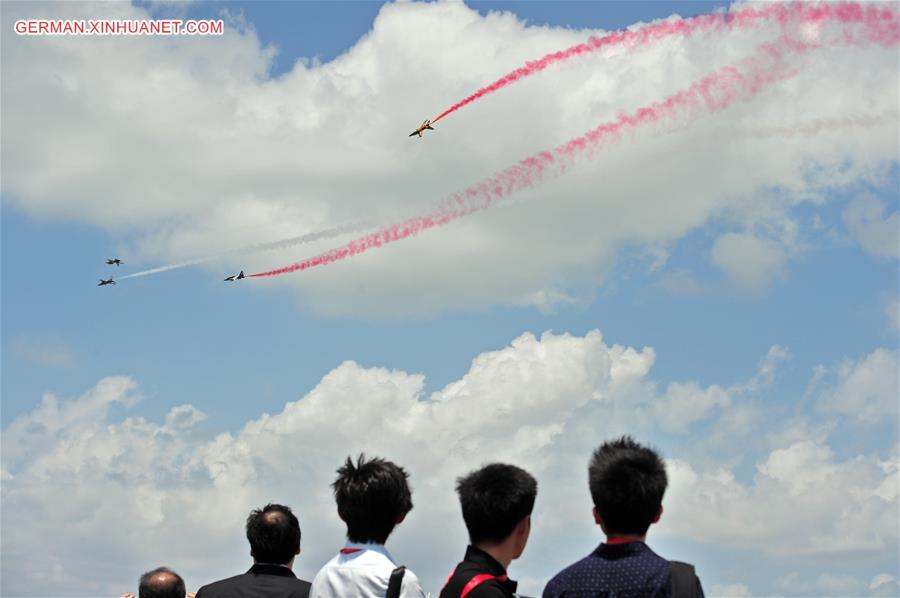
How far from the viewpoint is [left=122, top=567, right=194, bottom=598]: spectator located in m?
19.1

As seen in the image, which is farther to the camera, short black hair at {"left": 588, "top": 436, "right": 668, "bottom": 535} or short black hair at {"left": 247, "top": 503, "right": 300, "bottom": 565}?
short black hair at {"left": 247, "top": 503, "right": 300, "bottom": 565}

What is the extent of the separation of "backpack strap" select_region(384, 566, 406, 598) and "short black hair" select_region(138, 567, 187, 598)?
650cm

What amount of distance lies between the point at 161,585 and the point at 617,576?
406 inches

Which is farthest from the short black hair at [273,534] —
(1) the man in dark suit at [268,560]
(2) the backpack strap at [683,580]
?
(2) the backpack strap at [683,580]

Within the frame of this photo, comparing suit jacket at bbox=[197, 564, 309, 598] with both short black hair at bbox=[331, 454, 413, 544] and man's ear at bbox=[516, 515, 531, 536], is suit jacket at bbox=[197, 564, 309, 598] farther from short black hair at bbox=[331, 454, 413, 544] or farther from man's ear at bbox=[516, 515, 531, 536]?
man's ear at bbox=[516, 515, 531, 536]

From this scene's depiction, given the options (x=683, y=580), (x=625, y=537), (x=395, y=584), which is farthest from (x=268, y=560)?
(x=683, y=580)

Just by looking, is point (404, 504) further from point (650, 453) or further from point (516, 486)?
point (650, 453)

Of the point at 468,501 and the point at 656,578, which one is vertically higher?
the point at 468,501

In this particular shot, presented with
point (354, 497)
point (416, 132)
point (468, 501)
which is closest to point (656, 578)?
point (468, 501)

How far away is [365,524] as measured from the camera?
15.7m

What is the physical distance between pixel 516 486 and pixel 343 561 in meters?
3.39

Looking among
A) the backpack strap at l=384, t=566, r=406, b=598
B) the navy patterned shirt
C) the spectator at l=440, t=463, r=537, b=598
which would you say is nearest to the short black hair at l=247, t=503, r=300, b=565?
the backpack strap at l=384, t=566, r=406, b=598

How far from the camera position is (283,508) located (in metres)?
18.6

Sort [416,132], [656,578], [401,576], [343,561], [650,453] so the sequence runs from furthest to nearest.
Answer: [416,132]
[343,561]
[401,576]
[650,453]
[656,578]
